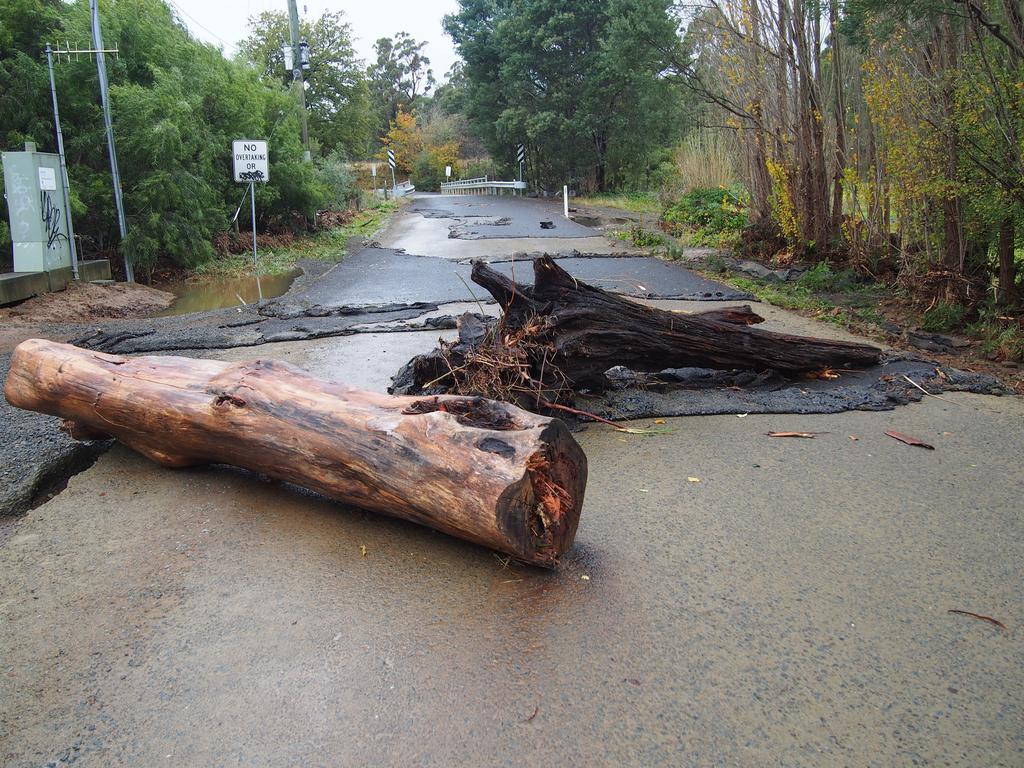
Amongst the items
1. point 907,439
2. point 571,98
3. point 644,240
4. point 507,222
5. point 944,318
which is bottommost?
point 907,439

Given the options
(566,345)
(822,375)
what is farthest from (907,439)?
(566,345)

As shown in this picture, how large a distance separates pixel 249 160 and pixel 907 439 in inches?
546

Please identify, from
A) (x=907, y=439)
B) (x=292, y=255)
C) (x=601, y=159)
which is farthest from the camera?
(x=601, y=159)

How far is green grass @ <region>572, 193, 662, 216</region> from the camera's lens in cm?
2614

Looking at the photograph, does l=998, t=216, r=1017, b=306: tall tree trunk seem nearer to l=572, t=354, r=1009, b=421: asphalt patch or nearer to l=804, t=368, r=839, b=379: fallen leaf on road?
l=572, t=354, r=1009, b=421: asphalt patch

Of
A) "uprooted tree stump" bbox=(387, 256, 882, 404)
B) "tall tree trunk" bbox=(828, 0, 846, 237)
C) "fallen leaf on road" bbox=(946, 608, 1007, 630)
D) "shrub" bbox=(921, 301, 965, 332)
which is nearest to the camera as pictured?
"fallen leaf on road" bbox=(946, 608, 1007, 630)

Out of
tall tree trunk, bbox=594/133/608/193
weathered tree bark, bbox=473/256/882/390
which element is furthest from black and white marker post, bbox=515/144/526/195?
weathered tree bark, bbox=473/256/882/390

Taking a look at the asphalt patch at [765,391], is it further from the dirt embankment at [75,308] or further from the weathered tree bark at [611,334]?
the dirt embankment at [75,308]

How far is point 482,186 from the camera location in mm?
50844

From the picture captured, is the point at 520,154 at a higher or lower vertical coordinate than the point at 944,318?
higher

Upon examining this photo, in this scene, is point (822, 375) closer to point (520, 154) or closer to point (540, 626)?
point (540, 626)

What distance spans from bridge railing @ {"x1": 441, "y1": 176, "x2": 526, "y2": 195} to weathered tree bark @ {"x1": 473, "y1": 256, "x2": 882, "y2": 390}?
37.5 meters

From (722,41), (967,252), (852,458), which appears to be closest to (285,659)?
(852,458)

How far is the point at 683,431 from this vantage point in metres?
5.25
